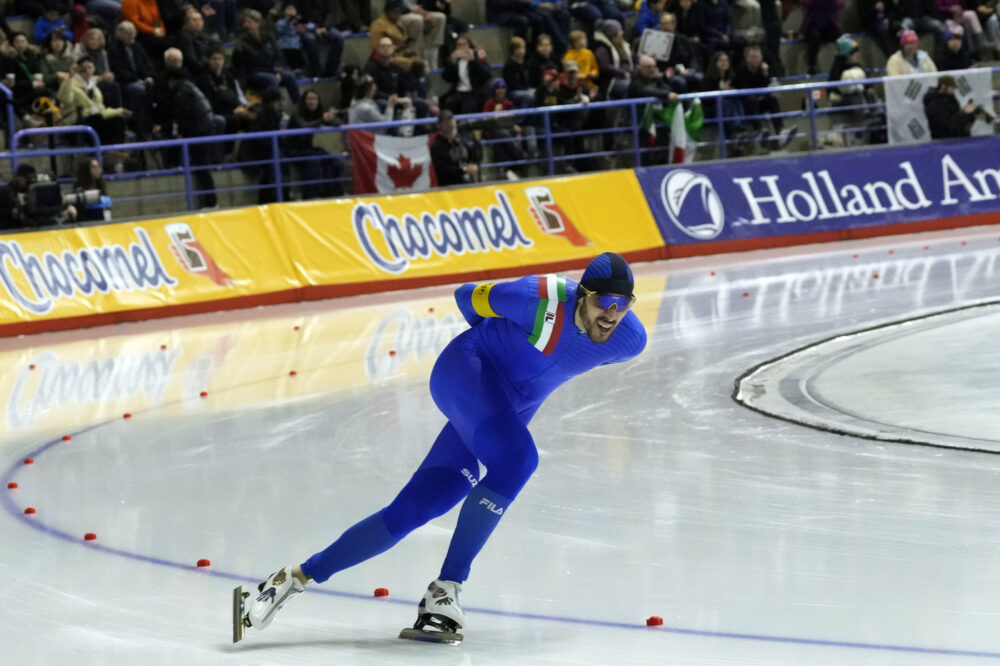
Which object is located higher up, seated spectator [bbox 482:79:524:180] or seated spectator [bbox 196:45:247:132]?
seated spectator [bbox 196:45:247:132]

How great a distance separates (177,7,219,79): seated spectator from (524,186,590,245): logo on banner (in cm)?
383

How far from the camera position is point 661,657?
13.1ft

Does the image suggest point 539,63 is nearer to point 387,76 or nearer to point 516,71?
point 516,71

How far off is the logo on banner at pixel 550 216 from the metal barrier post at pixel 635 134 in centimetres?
127

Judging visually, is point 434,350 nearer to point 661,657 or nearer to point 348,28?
point 661,657

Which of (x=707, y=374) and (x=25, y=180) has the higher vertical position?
(x=25, y=180)

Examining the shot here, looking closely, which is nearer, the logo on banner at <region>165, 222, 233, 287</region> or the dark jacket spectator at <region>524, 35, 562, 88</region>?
the logo on banner at <region>165, 222, 233, 287</region>

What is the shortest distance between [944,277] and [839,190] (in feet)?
15.8

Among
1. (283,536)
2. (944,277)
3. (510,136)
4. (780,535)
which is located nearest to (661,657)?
(780,535)

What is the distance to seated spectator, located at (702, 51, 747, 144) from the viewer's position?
17.5 meters

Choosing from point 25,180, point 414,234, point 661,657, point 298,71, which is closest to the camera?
point 661,657

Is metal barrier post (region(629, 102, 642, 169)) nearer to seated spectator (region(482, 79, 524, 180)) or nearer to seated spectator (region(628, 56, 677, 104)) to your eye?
seated spectator (region(628, 56, 677, 104))

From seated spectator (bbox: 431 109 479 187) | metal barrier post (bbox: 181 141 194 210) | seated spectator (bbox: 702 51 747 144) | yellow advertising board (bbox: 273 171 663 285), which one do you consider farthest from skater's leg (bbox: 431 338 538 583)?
seated spectator (bbox: 702 51 747 144)

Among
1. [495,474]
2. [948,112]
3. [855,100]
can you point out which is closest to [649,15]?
[855,100]
